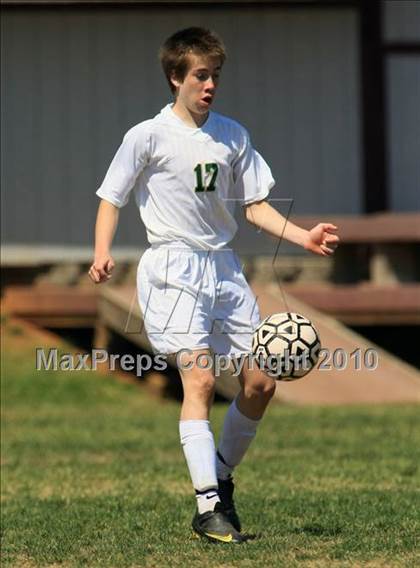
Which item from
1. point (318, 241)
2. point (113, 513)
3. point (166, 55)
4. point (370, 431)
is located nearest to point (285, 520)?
point (113, 513)

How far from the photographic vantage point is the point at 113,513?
780 centimetres

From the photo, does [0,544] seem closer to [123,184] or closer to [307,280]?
[123,184]

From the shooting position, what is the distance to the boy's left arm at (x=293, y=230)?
6715mm

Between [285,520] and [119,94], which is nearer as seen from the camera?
[285,520]

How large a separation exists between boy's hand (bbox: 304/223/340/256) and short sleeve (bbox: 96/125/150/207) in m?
0.83

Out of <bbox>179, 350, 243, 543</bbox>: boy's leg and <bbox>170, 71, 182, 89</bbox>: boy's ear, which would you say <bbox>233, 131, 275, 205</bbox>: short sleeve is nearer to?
<bbox>170, 71, 182, 89</bbox>: boy's ear

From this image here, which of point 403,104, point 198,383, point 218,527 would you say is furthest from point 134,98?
point 218,527

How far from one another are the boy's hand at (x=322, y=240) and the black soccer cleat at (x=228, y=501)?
1.16 metres

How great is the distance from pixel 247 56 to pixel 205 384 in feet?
36.2

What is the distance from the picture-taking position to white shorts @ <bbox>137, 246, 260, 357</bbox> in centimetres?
662

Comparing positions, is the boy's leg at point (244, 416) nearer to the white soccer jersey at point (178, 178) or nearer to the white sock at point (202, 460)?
the white sock at point (202, 460)

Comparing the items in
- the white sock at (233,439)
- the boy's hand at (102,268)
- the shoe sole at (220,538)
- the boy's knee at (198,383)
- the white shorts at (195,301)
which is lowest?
the shoe sole at (220,538)

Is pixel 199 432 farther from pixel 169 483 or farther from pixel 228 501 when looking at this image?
pixel 169 483

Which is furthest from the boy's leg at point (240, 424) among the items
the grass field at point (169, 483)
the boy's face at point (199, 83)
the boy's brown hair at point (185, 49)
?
the boy's brown hair at point (185, 49)
